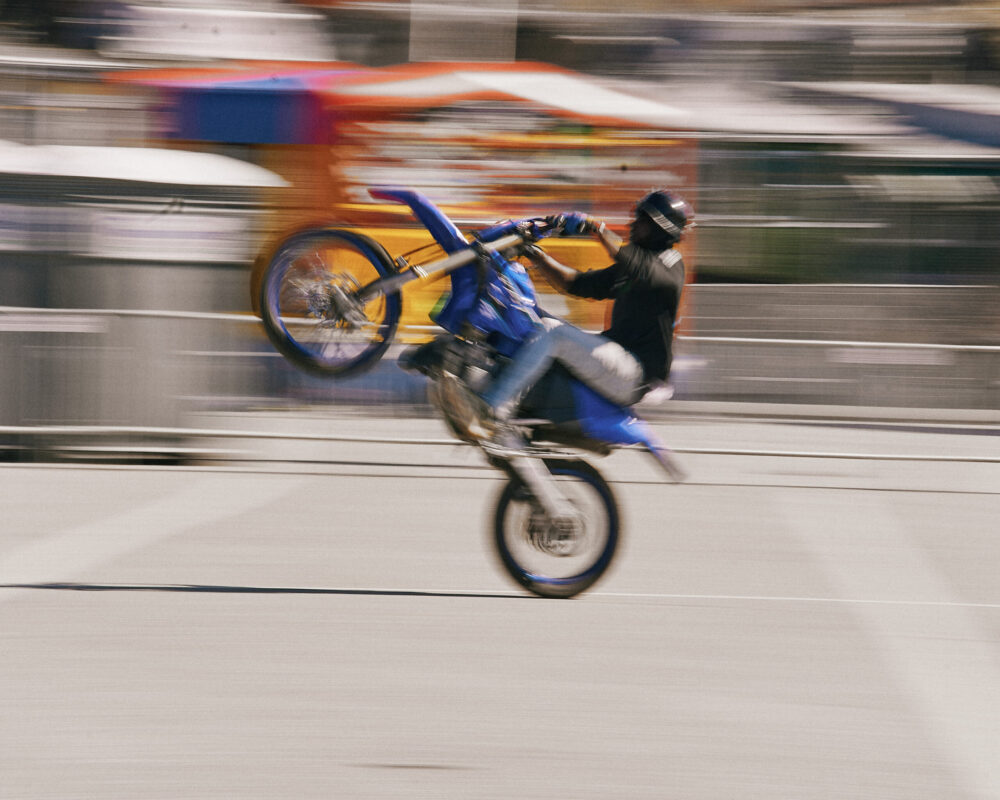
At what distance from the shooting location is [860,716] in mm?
5375

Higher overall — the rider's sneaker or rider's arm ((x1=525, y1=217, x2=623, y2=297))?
rider's arm ((x1=525, y1=217, x2=623, y2=297))

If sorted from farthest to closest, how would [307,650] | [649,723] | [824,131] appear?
[824,131] → [307,650] → [649,723]

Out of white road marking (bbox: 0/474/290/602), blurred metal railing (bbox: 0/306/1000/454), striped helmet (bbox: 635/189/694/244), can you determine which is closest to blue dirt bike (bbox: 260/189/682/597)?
striped helmet (bbox: 635/189/694/244)

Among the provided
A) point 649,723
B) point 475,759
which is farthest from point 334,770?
point 649,723

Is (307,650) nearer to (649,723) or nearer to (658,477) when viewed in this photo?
(649,723)

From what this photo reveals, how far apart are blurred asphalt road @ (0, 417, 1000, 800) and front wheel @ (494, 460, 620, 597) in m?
0.14

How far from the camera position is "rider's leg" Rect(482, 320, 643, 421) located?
6.93m

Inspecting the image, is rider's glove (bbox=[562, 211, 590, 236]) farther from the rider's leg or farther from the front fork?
the front fork

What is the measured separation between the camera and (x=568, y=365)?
7004 millimetres

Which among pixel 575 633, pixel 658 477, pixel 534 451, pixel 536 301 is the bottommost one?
pixel 658 477

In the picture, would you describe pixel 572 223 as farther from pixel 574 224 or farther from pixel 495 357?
pixel 495 357

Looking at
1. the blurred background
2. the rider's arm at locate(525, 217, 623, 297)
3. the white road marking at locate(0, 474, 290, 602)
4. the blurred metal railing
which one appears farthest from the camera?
the blurred background

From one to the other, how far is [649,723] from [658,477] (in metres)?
6.11

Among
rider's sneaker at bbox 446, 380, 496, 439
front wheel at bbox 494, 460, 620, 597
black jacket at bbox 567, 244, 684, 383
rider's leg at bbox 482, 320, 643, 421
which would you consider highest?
black jacket at bbox 567, 244, 684, 383
